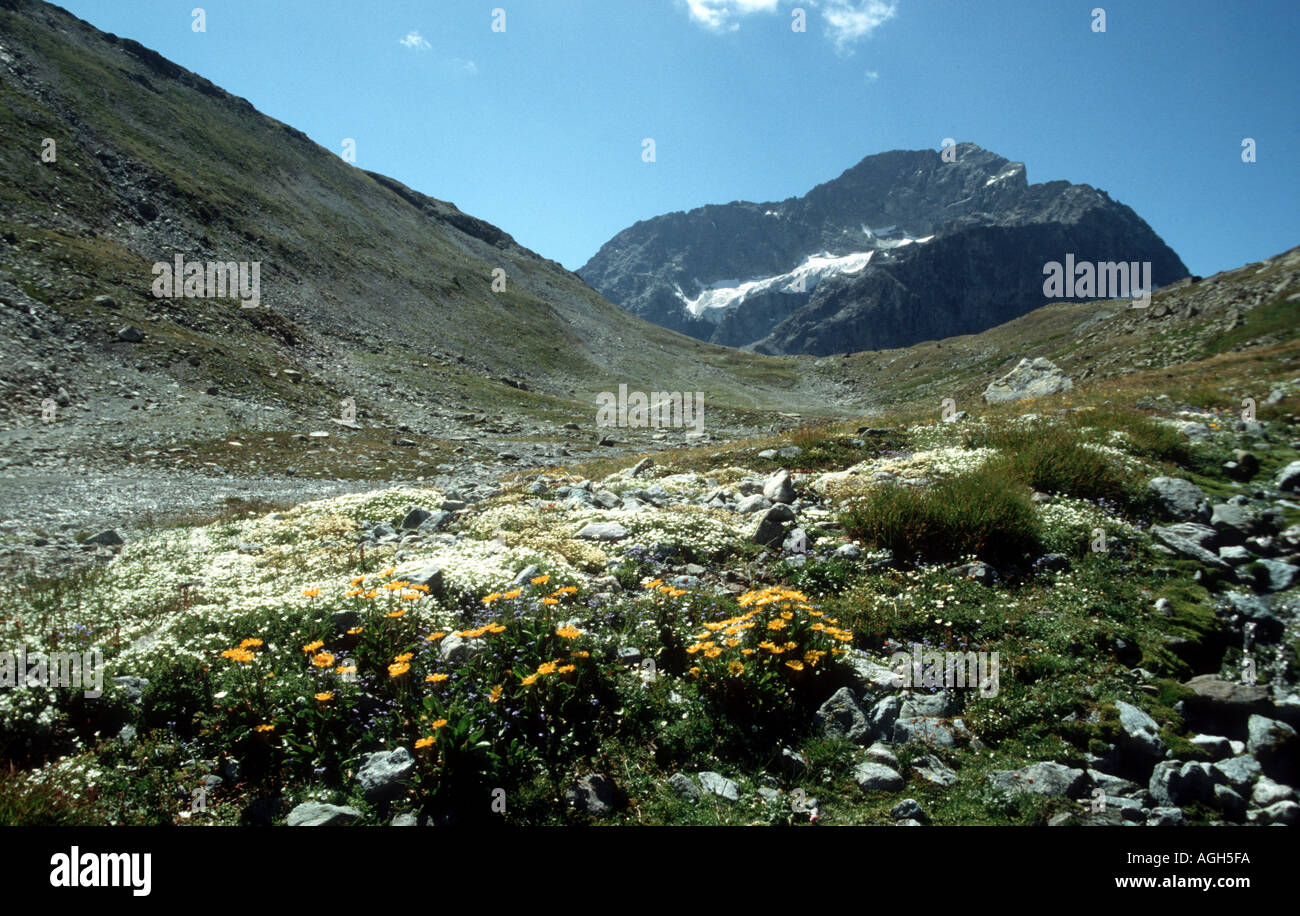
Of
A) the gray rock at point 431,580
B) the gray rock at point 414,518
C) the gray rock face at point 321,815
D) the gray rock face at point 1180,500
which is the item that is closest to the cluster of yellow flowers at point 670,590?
the gray rock at point 431,580

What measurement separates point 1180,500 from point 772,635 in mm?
9316

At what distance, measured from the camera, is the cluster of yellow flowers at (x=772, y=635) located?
6648mm

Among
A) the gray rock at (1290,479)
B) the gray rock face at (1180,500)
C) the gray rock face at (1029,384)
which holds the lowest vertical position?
the gray rock face at (1180,500)

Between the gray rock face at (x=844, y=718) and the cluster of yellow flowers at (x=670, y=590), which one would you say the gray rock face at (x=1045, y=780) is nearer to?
the gray rock face at (x=844, y=718)

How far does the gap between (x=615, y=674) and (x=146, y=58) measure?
133 metres

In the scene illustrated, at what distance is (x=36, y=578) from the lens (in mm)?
11180

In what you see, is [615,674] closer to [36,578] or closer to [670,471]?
[36,578]

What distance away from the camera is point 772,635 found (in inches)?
277

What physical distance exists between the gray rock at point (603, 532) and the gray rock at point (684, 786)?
21.2ft


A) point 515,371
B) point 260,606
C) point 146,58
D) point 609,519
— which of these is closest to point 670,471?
point 609,519

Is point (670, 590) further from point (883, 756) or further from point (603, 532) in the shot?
point (603, 532)

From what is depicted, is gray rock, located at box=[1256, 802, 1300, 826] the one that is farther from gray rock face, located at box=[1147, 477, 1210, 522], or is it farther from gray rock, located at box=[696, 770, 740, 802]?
gray rock face, located at box=[1147, 477, 1210, 522]

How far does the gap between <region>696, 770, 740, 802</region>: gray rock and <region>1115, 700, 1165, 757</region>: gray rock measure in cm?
374

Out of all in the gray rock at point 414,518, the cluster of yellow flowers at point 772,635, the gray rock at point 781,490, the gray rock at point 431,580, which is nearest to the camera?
the cluster of yellow flowers at point 772,635
